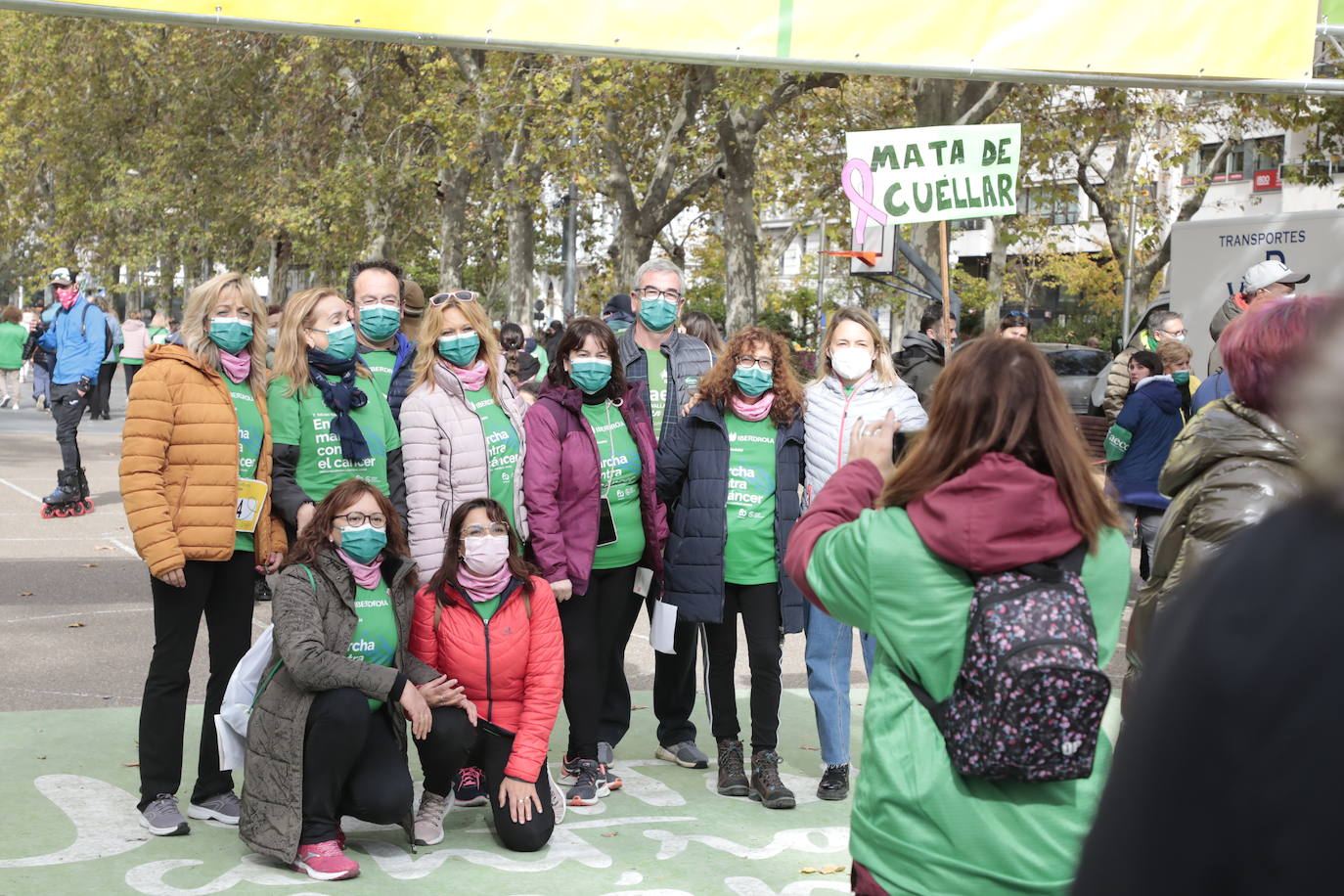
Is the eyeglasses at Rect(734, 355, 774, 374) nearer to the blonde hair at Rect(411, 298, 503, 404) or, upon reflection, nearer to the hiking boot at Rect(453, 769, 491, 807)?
the blonde hair at Rect(411, 298, 503, 404)

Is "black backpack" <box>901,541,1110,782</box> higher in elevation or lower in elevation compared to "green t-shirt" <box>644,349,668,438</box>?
lower

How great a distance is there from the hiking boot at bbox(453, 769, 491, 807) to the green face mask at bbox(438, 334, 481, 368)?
1568 mm

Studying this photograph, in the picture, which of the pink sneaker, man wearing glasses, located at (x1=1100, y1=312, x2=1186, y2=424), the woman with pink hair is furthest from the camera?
man wearing glasses, located at (x1=1100, y1=312, x2=1186, y2=424)

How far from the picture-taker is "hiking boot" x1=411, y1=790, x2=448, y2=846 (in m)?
5.55

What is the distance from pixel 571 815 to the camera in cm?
600

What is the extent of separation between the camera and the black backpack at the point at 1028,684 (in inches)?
109

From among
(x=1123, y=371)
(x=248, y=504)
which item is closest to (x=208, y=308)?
(x=248, y=504)

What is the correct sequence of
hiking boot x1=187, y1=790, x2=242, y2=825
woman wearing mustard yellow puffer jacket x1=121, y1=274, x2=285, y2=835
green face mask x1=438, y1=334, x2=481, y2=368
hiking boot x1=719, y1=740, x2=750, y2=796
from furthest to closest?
hiking boot x1=719, y1=740, x2=750, y2=796, green face mask x1=438, y1=334, x2=481, y2=368, hiking boot x1=187, y1=790, x2=242, y2=825, woman wearing mustard yellow puffer jacket x1=121, y1=274, x2=285, y2=835

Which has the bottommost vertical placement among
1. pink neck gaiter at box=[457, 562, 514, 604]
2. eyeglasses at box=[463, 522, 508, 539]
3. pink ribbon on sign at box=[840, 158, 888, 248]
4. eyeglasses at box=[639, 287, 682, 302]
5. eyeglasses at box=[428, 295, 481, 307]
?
pink neck gaiter at box=[457, 562, 514, 604]

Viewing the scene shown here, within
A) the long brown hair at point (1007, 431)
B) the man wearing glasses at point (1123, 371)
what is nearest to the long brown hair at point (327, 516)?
the long brown hair at point (1007, 431)

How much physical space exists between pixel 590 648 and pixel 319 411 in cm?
145

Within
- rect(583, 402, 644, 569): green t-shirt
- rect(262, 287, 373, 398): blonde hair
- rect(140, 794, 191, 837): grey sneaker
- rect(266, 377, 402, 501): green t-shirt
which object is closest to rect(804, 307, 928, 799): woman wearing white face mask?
rect(583, 402, 644, 569): green t-shirt

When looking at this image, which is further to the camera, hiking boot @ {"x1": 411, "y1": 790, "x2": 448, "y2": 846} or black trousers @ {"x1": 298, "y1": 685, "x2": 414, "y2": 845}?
hiking boot @ {"x1": 411, "y1": 790, "x2": 448, "y2": 846}

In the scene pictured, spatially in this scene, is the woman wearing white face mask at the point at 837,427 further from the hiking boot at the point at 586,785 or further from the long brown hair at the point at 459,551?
the long brown hair at the point at 459,551
